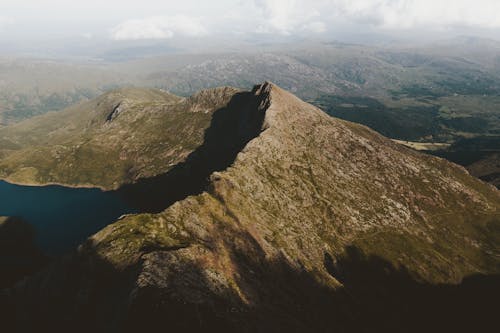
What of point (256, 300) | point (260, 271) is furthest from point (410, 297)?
point (256, 300)

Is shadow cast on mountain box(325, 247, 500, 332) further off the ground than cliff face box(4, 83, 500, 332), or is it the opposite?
cliff face box(4, 83, 500, 332)

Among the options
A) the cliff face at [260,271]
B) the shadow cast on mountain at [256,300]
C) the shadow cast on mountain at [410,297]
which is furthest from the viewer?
the shadow cast on mountain at [410,297]

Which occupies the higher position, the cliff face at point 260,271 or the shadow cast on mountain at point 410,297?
the cliff face at point 260,271

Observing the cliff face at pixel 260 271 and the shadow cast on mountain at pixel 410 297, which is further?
the shadow cast on mountain at pixel 410 297

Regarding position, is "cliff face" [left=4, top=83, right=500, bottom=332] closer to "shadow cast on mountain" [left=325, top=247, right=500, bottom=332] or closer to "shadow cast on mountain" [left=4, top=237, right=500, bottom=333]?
"shadow cast on mountain" [left=4, top=237, right=500, bottom=333]

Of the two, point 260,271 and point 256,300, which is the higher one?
point 256,300

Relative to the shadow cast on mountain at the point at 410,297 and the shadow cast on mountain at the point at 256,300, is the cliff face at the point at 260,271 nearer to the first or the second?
the shadow cast on mountain at the point at 256,300

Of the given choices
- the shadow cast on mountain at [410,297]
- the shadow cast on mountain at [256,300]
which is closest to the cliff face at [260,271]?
the shadow cast on mountain at [256,300]

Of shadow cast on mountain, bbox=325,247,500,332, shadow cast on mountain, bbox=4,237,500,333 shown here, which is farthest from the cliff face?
shadow cast on mountain, bbox=325,247,500,332

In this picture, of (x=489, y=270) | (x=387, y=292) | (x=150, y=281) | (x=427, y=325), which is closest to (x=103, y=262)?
(x=150, y=281)

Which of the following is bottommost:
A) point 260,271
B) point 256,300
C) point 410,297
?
point 410,297

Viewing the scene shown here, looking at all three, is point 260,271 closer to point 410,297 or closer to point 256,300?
point 256,300

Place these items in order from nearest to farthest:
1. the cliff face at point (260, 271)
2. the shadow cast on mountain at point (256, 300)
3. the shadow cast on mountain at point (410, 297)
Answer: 1. the shadow cast on mountain at point (256, 300)
2. the cliff face at point (260, 271)
3. the shadow cast on mountain at point (410, 297)
